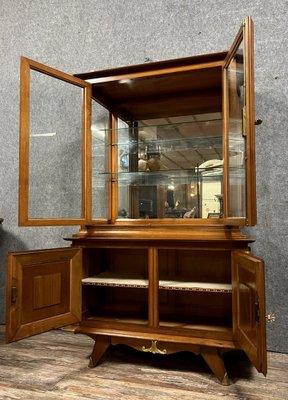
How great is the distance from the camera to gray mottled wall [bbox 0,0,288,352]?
1797 millimetres

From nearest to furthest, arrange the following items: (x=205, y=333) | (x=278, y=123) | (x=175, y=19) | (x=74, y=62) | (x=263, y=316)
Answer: (x=263, y=316), (x=205, y=333), (x=278, y=123), (x=175, y=19), (x=74, y=62)

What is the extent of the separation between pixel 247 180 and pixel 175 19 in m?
1.37

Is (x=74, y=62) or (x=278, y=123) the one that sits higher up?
(x=74, y=62)

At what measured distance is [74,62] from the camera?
2.25 m

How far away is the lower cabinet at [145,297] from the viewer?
130 cm

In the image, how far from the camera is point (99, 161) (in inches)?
71.8

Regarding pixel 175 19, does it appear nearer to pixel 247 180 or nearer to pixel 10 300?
pixel 247 180

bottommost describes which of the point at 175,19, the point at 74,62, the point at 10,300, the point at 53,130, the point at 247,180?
the point at 10,300

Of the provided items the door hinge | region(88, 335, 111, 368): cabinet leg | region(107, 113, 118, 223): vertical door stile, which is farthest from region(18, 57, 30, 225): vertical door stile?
the door hinge

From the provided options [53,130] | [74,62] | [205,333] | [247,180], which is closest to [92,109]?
[53,130]

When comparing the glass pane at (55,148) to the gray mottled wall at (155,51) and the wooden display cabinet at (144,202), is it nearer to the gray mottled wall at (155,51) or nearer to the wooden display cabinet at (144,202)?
the wooden display cabinet at (144,202)

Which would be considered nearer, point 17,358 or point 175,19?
point 17,358

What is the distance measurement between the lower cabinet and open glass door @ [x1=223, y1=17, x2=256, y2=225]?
18cm

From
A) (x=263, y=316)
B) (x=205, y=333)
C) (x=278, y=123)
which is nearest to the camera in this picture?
(x=263, y=316)
